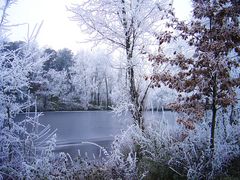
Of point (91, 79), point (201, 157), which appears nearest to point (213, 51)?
point (201, 157)

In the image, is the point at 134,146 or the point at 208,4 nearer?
the point at 208,4

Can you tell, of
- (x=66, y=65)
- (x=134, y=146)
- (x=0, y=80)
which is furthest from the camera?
(x=66, y=65)

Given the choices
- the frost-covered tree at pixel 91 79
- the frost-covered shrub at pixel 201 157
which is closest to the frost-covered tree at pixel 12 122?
the frost-covered shrub at pixel 201 157

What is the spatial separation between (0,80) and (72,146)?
8.48 meters

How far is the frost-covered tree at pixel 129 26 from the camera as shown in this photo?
25.7 ft

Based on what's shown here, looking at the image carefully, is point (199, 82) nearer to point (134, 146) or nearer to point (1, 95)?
point (134, 146)

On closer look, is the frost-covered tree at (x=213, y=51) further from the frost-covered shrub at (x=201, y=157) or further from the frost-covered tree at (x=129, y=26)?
the frost-covered tree at (x=129, y=26)

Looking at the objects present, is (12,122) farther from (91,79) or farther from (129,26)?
(91,79)

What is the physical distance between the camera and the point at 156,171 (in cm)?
555

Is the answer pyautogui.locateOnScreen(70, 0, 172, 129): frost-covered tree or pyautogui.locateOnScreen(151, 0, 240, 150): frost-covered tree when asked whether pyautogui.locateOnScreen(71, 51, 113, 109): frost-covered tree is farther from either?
pyautogui.locateOnScreen(151, 0, 240, 150): frost-covered tree

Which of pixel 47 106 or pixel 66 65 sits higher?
pixel 66 65

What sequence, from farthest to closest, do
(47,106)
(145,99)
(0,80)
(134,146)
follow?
(47,106)
(145,99)
(134,146)
(0,80)

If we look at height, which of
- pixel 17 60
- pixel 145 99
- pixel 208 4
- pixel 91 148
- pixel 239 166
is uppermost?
pixel 208 4

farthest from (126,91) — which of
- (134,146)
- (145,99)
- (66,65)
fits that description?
(66,65)
